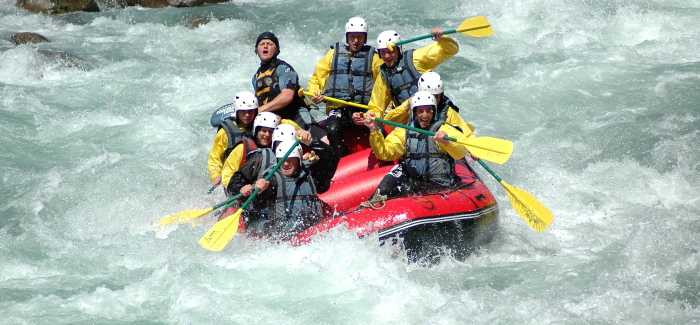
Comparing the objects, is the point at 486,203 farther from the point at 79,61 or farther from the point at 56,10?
the point at 56,10

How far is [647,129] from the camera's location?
27.5 feet

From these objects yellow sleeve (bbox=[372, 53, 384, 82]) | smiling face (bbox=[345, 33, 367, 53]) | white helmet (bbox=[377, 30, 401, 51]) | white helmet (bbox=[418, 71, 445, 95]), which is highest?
white helmet (bbox=[377, 30, 401, 51])

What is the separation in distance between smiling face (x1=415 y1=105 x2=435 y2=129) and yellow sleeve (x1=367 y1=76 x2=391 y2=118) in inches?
34.3

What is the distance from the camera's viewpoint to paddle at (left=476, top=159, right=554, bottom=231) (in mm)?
6051

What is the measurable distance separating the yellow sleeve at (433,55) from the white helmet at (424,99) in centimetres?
103

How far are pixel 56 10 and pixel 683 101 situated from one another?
9.79 meters

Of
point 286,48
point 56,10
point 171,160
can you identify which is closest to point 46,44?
point 56,10

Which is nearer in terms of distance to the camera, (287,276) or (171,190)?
(287,276)

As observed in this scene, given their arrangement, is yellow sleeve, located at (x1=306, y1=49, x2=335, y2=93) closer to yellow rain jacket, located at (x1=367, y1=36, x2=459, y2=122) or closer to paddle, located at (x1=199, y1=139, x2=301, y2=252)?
yellow rain jacket, located at (x1=367, y1=36, x2=459, y2=122)

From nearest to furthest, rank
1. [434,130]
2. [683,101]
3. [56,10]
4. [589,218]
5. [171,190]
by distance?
1. [434,130]
2. [589,218]
3. [171,190]
4. [683,101]
5. [56,10]

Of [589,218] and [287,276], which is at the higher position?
[287,276]

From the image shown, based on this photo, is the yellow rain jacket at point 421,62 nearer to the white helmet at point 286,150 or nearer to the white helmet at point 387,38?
the white helmet at point 387,38

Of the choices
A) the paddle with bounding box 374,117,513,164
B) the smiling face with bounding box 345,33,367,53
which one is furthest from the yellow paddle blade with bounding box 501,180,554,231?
the smiling face with bounding box 345,33,367,53

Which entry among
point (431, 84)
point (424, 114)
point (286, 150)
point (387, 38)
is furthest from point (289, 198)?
point (387, 38)
